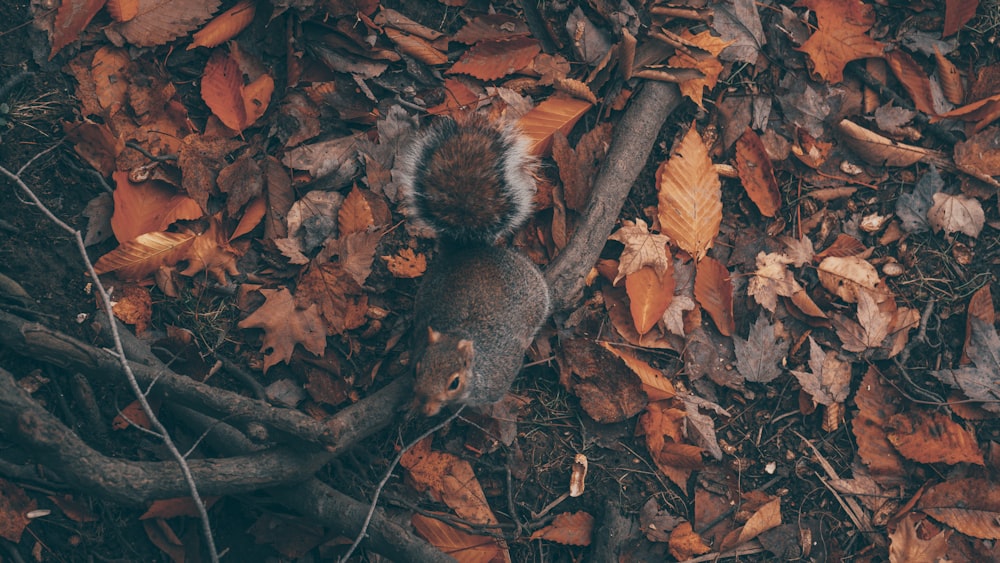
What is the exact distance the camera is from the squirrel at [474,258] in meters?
3.43

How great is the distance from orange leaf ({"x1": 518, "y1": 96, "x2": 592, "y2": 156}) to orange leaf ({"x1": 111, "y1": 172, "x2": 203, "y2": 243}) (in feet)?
5.99

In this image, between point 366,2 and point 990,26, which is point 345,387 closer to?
point 366,2

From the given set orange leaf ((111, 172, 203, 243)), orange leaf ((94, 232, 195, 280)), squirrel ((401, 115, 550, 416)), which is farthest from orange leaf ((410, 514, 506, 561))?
orange leaf ((111, 172, 203, 243))

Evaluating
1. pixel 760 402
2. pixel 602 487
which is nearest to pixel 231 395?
pixel 602 487

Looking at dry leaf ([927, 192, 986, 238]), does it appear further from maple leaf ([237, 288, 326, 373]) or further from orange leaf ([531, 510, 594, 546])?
maple leaf ([237, 288, 326, 373])

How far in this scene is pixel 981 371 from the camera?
380cm

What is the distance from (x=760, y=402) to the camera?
12.7ft

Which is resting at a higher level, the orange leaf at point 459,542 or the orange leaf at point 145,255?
the orange leaf at point 145,255

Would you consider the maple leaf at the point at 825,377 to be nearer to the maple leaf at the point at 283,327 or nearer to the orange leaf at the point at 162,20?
the maple leaf at the point at 283,327

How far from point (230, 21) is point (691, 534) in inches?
144

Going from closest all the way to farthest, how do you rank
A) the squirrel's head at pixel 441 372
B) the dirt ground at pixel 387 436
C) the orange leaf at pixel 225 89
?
the squirrel's head at pixel 441 372
the dirt ground at pixel 387 436
the orange leaf at pixel 225 89

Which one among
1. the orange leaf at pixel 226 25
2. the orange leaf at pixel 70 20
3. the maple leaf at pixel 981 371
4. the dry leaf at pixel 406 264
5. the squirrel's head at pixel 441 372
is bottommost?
the maple leaf at pixel 981 371

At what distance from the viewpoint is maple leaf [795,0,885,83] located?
407 centimetres

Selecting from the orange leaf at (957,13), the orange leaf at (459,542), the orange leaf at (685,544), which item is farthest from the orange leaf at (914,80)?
the orange leaf at (459,542)
